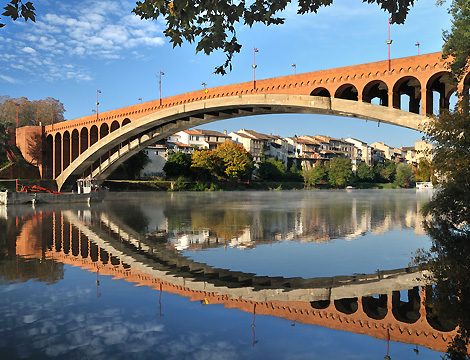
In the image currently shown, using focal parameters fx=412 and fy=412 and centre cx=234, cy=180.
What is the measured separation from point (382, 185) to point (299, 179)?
31669 millimetres

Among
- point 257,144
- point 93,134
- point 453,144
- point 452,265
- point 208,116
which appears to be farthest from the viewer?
point 257,144

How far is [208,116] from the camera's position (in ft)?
135

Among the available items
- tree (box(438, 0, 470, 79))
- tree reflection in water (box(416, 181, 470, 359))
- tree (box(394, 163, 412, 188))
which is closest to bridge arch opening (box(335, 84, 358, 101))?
tree (box(438, 0, 470, 79))

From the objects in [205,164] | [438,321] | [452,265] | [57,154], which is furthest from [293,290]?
[205,164]

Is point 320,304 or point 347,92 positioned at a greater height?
point 347,92

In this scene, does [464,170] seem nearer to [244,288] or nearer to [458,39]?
[458,39]

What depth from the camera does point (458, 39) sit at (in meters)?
18.9

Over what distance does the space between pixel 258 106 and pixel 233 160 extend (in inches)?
1980

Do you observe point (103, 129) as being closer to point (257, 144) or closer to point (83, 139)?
point (83, 139)

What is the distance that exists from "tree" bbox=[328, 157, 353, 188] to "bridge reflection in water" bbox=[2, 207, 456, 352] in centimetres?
10319

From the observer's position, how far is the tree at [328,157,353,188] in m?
111

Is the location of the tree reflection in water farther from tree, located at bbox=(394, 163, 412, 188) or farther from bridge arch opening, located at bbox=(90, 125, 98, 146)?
tree, located at bbox=(394, 163, 412, 188)

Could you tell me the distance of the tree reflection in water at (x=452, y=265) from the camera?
5.64m

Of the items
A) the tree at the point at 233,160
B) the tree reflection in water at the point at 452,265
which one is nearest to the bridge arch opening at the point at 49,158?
the tree at the point at 233,160
